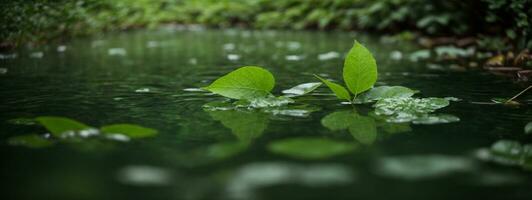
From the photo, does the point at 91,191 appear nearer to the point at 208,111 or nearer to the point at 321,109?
the point at 208,111

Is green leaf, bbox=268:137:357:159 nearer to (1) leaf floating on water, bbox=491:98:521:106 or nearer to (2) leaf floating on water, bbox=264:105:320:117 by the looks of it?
(2) leaf floating on water, bbox=264:105:320:117

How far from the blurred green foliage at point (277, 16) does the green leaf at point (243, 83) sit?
3.80 ft

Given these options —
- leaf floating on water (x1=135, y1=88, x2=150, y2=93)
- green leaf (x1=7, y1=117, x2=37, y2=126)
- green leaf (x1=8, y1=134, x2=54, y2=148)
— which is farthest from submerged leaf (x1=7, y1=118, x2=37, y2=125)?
leaf floating on water (x1=135, y1=88, x2=150, y2=93)

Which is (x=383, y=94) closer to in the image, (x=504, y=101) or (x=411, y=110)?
(x=411, y=110)

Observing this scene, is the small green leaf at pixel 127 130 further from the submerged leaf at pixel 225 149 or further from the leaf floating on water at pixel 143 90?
the leaf floating on water at pixel 143 90

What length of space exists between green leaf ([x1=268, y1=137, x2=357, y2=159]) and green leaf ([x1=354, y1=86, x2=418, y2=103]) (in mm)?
497

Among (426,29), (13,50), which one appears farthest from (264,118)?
(426,29)

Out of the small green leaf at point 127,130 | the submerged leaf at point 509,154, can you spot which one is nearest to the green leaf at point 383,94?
the submerged leaf at point 509,154

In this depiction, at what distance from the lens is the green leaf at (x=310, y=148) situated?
0.79 meters

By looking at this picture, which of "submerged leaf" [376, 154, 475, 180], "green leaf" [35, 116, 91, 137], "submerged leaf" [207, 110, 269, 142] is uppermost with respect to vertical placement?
"green leaf" [35, 116, 91, 137]

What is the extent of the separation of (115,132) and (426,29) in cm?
394

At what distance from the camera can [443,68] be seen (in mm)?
2199

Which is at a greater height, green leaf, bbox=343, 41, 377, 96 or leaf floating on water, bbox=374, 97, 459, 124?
green leaf, bbox=343, 41, 377, 96

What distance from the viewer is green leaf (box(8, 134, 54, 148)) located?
91 centimetres
